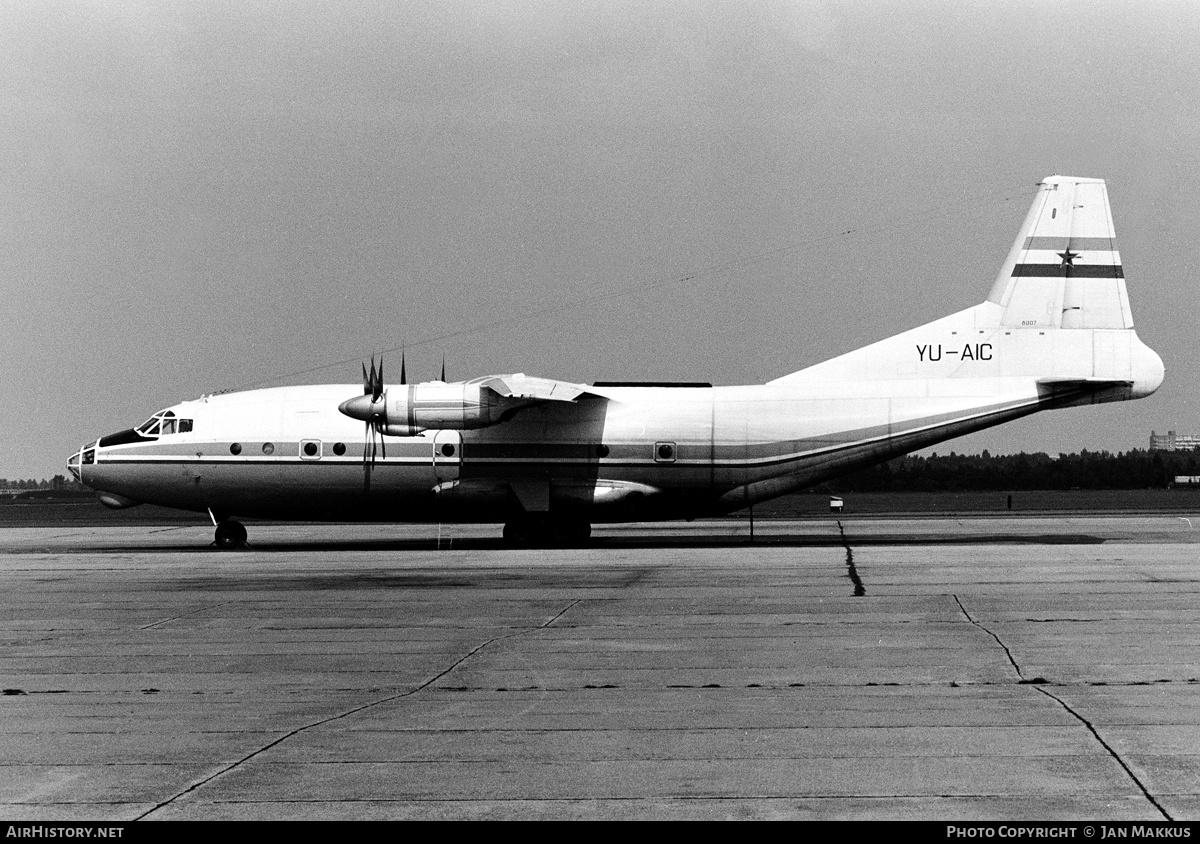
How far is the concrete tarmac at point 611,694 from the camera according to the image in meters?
7.77

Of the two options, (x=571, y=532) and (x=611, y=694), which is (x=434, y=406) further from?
(x=611, y=694)

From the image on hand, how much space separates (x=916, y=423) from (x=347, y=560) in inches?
630

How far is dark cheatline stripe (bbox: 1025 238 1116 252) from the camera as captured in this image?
111ft

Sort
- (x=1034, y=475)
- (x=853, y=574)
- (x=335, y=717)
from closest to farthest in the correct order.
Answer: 1. (x=335, y=717)
2. (x=853, y=574)
3. (x=1034, y=475)

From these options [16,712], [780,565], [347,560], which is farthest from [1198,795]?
[347,560]

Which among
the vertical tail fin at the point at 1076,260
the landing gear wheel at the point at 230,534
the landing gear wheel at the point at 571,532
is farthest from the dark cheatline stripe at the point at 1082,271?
the landing gear wheel at the point at 230,534

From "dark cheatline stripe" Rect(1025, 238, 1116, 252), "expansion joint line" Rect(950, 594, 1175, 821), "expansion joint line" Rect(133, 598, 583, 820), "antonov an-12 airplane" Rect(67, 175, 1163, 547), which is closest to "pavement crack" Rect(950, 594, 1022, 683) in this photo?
"expansion joint line" Rect(950, 594, 1175, 821)

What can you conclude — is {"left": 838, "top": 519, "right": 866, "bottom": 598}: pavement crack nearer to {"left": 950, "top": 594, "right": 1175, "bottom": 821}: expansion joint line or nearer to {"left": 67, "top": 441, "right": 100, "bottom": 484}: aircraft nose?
A: {"left": 950, "top": 594, "right": 1175, "bottom": 821}: expansion joint line

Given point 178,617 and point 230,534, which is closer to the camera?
point 178,617

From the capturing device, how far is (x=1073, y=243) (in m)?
33.9

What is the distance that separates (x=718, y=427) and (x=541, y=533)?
19.9 feet

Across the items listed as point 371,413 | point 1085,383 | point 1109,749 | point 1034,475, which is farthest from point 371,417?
point 1034,475

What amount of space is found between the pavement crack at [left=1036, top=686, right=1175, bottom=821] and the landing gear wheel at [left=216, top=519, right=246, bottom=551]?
2822 cm

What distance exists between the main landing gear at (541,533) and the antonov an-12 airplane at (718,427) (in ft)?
0.89
